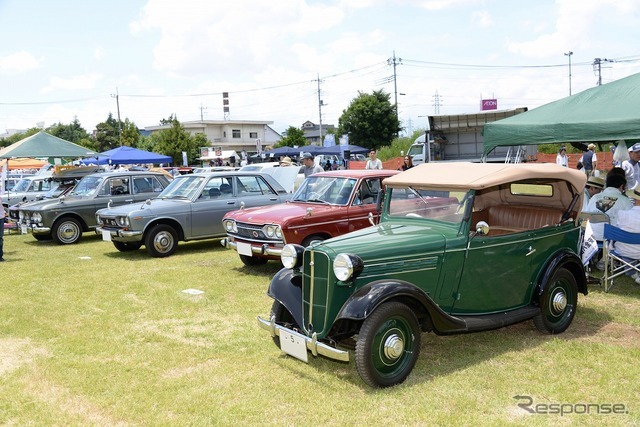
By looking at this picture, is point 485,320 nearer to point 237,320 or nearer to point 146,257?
point 237,320

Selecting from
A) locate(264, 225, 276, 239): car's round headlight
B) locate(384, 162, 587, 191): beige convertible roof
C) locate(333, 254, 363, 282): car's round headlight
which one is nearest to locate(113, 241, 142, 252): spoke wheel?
locate(264, 225, 276, 239): car's round headlight

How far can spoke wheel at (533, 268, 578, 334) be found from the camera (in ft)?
18.2

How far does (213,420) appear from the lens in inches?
157

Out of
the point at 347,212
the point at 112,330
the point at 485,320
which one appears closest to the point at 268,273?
the point at 347,212

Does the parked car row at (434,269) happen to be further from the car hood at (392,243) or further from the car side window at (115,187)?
the car side window at (115,187)

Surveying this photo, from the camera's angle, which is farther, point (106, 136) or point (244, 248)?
point (106, 136)

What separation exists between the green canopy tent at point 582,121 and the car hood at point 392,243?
339 centimetres

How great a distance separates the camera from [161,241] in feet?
35.7

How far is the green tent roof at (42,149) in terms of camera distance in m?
16.0

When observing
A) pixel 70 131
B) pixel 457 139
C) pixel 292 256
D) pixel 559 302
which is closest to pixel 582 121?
pixel 559 302

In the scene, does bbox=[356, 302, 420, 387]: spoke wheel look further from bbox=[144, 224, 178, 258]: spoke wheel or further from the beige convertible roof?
bbox=[144, 224, 178, 258]: spoke wheel

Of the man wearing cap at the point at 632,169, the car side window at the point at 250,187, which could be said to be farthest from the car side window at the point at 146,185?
the man wearing cap at the point at 632,169

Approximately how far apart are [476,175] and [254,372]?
2.72 metres

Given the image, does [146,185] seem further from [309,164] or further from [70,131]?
[70,131]
